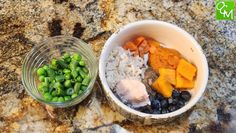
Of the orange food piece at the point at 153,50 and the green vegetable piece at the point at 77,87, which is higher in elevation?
the orange food piece at the point at 153,50

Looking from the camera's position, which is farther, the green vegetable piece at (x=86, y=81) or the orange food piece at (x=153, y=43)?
the orange food piece at (x=153, y=43)

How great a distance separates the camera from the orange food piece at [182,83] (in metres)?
1.21

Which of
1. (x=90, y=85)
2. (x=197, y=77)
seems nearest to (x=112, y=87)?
(x=90, y=85)

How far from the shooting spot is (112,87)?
3.98ft

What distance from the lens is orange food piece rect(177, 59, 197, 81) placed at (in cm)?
122

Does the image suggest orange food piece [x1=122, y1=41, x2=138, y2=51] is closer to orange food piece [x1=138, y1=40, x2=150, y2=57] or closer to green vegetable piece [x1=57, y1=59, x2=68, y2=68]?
orange food piece [x1=138, y1=40, x2=150, y2=57]

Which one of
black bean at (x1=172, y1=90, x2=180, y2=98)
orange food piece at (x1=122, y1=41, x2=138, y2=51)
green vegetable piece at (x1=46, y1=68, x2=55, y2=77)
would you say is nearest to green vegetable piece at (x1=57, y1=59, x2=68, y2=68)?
green vegetable piece at (x1=46, y1=68, x2=55, y2=77)

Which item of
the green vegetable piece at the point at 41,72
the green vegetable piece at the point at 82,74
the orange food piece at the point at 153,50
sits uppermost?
the orange food piece at the point at 153,50

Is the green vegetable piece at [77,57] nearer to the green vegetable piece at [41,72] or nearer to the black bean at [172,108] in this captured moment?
the green vegetable piece at [41,72]

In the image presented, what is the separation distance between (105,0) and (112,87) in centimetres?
32

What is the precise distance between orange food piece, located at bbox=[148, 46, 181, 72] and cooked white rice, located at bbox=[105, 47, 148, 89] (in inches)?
0.9

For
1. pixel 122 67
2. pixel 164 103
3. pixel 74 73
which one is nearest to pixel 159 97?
pixel 164 103

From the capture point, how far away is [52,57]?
1.30m

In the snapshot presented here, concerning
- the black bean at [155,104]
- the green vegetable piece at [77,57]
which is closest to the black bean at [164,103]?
the black bean at [155,104]
